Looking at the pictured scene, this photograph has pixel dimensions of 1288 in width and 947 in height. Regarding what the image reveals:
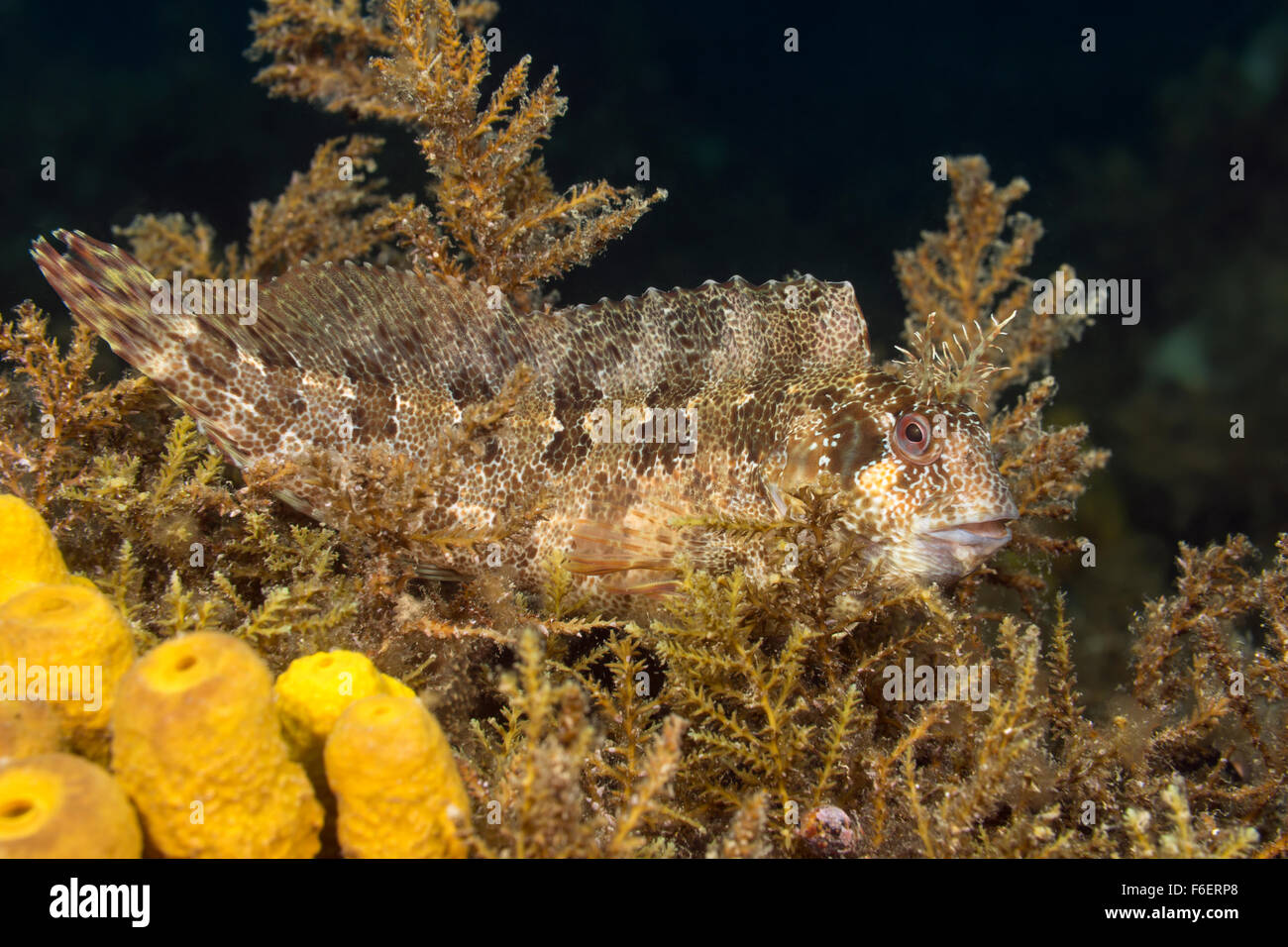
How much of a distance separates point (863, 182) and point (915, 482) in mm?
18122

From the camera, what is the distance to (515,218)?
4.28 metres

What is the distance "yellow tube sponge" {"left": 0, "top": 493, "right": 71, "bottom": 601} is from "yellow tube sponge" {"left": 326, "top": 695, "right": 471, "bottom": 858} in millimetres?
1304

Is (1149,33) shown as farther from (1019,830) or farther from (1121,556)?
(1019,830)

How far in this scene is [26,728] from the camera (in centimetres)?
167

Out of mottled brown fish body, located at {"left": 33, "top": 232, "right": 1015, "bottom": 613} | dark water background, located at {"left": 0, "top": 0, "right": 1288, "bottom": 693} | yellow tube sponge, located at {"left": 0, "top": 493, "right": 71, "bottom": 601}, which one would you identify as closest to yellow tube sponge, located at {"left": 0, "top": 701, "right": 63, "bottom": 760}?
yellow tube sponge, located at {"left": 0, "top": 493, "right": 71, "bottom": 601}

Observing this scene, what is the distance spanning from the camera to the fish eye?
11.6ft

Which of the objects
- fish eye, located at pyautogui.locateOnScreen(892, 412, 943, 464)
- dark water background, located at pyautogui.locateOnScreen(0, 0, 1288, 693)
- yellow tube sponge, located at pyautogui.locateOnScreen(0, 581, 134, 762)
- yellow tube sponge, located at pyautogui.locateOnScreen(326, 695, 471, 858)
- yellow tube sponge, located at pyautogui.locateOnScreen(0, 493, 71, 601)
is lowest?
yellow tube sponge, located at pyautogui.locateOnScreen(326, 695, 471, 858)

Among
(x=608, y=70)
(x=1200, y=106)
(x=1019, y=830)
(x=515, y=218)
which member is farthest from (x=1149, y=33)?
(x=1019, y=830)

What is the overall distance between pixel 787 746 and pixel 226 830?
72.9 inches

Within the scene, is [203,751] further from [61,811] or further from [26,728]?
[26,728]

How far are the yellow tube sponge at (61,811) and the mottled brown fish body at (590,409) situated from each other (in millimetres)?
1755

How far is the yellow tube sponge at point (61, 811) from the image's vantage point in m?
1.30

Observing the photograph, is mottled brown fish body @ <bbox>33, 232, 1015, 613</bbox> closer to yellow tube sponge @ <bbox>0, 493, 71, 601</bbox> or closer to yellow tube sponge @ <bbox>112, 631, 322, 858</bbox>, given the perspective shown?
yellow tube sponge @ <bbox>0, 493, 71, 601</bbox>
